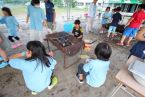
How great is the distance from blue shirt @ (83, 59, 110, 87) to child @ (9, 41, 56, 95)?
54cm

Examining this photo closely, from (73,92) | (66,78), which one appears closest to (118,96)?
(73,92)

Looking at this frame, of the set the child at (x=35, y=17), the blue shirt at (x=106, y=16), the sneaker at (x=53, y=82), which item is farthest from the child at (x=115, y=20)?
the sneaker at (x=53, y=82)

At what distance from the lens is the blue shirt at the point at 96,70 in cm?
167

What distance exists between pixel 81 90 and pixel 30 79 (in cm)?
83

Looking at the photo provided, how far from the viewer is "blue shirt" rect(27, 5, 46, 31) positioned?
2.75m

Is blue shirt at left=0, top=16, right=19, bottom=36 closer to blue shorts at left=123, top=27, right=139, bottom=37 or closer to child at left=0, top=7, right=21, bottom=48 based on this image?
child at left=0, top=7, right=21, bottom=48

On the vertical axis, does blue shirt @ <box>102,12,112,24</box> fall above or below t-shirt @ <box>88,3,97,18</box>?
below

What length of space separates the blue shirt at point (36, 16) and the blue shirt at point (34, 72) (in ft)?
5.26

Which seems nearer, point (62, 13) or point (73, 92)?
point (73, 92)

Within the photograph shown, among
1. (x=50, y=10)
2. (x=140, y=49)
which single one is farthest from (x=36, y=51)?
(x=50, y=10)

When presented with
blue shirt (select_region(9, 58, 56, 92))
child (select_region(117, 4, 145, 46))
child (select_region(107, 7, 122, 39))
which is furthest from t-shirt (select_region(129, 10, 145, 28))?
blue shirt (select_region(9, 58, 56, 92))

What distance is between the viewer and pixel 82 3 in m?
6.79

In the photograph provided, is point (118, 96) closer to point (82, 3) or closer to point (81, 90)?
point (81, 90)

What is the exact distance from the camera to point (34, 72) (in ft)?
4.93
